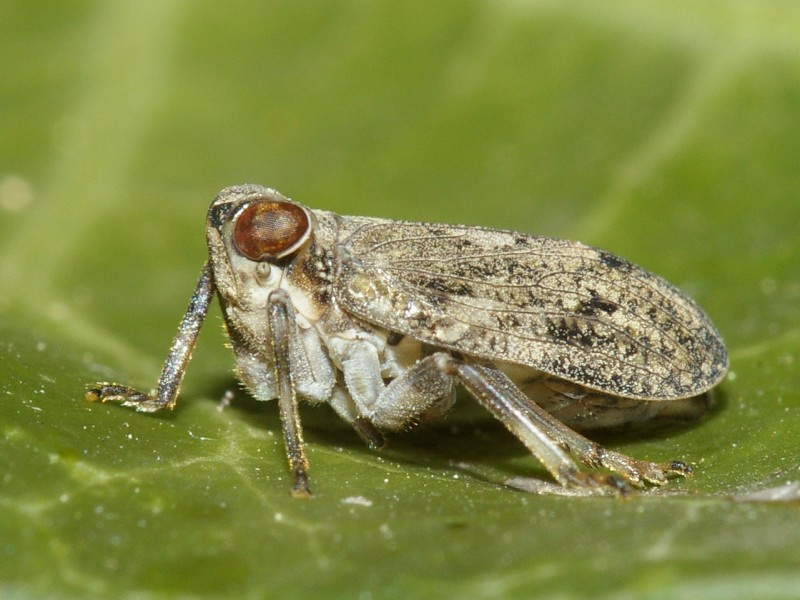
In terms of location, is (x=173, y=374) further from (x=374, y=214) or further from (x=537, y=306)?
(x=374, y=214)

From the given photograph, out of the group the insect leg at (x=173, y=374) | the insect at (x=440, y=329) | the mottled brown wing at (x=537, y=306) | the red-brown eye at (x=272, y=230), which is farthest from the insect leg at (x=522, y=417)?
the insect leg at (x=173, y=374)

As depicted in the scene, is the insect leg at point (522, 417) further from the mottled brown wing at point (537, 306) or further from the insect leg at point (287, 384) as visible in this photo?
the insect leg at point (287, 384)

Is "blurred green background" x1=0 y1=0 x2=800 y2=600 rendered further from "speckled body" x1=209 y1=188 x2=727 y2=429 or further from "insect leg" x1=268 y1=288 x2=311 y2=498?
"speckled body" x1=209 y1=188 x2=727 y2=429

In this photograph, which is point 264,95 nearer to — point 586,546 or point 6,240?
point 6,240

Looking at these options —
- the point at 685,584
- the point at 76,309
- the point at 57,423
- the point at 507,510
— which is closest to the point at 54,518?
the point at 57,423

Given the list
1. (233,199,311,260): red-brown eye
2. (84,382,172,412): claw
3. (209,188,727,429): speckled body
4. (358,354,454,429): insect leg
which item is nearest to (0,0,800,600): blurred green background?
(84,382,172,412): claw
